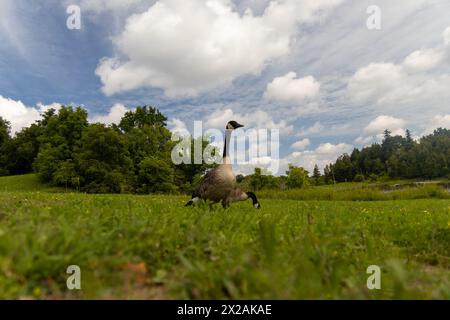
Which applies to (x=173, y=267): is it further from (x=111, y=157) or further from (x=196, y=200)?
(x=111, y=157)

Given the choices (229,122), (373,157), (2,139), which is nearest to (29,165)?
(2,139)

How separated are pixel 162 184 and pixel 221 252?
2167 inches

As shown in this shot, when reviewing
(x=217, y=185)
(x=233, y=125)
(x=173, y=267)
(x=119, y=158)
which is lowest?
(x=173, y=267)

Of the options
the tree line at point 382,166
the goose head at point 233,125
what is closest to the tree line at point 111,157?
the tree line at point 382,166

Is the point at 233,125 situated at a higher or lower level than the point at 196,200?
higher

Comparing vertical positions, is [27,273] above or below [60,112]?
below

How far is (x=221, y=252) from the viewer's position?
4.08 metres

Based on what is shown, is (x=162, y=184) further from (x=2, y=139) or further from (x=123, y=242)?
(x=2, y=139)

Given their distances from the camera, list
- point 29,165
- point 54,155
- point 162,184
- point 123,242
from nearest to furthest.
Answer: point 123,242 → point 162,184 → point 54,155 → point 29,165
